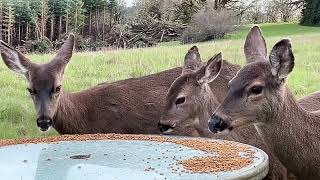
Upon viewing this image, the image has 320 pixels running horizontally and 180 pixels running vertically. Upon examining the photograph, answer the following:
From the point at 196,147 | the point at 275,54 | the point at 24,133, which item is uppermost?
the point at 275,54

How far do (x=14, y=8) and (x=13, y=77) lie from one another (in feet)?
→ 37.5

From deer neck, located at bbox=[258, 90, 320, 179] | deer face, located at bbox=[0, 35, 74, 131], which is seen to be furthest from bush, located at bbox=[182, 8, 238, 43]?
deer neck, located at bbox=[258, 90, 320, 179]

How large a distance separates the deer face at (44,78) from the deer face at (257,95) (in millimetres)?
2001

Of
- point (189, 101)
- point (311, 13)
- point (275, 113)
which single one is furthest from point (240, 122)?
point (311, 13)

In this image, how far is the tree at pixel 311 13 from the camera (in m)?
41.4

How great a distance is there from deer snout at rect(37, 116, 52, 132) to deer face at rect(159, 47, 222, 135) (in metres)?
1.07

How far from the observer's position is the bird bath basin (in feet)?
14.7

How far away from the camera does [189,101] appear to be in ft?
24.3

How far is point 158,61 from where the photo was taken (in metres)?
16.2

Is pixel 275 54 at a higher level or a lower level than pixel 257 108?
higher

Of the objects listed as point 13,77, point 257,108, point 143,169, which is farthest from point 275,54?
point 13,77

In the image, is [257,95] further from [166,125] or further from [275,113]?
[166,125]

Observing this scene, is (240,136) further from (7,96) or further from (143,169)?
(7,96)

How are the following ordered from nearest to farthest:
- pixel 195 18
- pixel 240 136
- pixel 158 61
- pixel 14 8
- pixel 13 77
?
pixel 240 136
pixel 13 77
pixel 158 61
pixel 14 8
pixel 195 18
